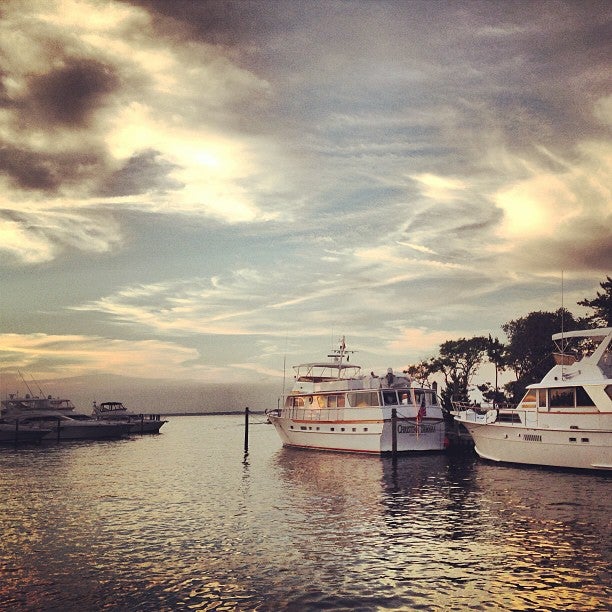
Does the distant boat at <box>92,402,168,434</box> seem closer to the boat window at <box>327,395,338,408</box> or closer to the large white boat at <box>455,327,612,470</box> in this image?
the boat window at <box>327,395,338,408</box>

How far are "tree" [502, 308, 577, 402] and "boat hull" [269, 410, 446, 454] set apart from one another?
34.9 meters

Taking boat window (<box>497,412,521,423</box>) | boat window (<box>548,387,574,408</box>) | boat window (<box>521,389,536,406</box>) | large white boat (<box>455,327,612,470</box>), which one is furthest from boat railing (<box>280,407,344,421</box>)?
boat window (<box>548,387,574,408</box>)

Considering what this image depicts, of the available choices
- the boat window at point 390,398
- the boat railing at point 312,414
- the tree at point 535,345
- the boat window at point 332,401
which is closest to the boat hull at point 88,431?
the boat railing at point 312,414

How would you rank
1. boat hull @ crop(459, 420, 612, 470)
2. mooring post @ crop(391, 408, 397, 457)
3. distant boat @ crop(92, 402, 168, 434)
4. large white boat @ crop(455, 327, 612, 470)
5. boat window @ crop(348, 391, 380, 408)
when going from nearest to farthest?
large white boat @ crop(455, 327, 612, 470)
boat hull @ crop(459, 420, 612, 470)
mooring post @ crop(391, 408, 397, 457)
boat window @ crop(348, 391, 380, 408)
distant boat @ crop(92, 402, 168, 434)

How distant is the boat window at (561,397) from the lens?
32.2 m

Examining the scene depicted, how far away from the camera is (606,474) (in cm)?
3127

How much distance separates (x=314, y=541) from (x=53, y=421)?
6411 centimetres

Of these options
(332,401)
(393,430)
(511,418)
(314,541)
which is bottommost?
(314,541)

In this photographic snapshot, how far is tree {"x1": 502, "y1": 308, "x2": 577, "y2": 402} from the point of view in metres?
75.5

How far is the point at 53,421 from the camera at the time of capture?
74188 mm

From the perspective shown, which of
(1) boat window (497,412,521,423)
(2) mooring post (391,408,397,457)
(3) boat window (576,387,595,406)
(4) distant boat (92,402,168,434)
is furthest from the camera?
(4) distant boat (92,402,168,434)

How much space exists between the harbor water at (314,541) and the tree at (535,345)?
43.2 metres

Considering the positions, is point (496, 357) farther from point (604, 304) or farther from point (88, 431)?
point (88, 431)

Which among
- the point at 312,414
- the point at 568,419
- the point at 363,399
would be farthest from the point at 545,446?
the point at 312,414
